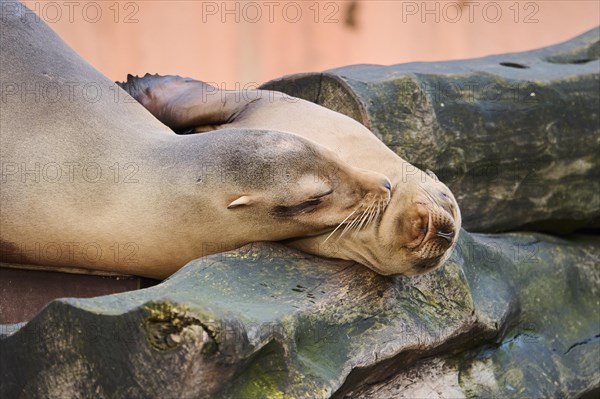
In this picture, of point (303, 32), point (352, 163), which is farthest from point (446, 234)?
point (303, 32)

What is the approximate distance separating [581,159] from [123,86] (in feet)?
6.25

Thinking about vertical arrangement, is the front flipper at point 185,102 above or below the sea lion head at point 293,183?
above

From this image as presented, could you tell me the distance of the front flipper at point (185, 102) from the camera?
389cm

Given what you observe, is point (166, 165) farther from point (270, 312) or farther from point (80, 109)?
point (270, 312)

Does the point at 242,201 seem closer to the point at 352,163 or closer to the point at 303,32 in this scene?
the point at 352,163

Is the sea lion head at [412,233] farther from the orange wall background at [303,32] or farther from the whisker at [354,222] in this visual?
the orange wall background at [303,32]

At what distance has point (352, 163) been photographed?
11.8 ft

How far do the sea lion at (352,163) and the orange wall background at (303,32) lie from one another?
167 inches

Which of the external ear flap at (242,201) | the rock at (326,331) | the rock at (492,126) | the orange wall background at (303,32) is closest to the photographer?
the rock at (326,331)

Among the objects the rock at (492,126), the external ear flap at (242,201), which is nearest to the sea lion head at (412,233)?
the external ear flap at (242,201)

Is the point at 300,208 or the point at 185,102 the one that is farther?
the point at 185,102

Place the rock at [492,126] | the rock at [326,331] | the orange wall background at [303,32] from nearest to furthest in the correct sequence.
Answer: the rock at [326,331] → the rock at [492,126] → the orange wall background at [303,32]

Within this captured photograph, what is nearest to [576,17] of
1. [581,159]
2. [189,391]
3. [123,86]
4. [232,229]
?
[581,159]

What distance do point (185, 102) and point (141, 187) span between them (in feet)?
2.29
